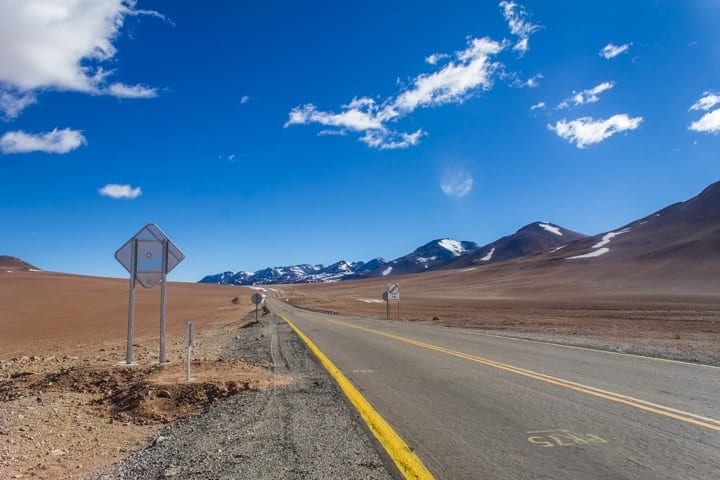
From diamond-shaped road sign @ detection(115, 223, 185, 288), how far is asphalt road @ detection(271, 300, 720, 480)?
457 cm

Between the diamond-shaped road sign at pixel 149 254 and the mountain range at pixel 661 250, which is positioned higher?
the mountain range at pixel 661 250

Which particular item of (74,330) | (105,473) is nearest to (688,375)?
(105,473)

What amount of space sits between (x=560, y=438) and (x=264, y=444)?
311cm

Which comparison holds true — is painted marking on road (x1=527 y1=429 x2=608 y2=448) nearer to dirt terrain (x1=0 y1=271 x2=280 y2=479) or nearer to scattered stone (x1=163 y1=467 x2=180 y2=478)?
scattered stone (x1=163 y1=467 x2=180 y2=478)

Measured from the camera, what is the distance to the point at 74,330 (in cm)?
2991

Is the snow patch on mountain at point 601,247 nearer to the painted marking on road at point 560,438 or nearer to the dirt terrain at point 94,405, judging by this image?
the dirt terrain at point 94,405

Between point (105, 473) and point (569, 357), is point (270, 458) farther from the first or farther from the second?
point (569, 357)

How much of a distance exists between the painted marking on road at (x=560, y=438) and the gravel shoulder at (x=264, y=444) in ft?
5.75

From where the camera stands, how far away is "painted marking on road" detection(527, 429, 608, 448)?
4.93 metres

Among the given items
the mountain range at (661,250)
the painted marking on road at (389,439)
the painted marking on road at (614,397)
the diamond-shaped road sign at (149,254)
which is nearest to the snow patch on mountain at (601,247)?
the mountain range at (661,250)

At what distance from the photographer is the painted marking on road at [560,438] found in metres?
4.93

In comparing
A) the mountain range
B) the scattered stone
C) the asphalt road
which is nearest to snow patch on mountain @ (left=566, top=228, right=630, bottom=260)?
the mountain range

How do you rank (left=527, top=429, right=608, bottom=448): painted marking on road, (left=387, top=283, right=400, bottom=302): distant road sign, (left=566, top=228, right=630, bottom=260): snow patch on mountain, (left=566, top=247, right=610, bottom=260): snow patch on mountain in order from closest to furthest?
(left=527, top=429, right=608, bottom=448): painted marking on road
(left=387, top=283, right=400, bottom=302): distant road sign
(left=566, top=247, right=610, bottom=260): snow patch on mountain
(left=566, top=228, right=630, bottom=260): snow patch on mountain

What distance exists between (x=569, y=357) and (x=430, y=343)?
477cm
